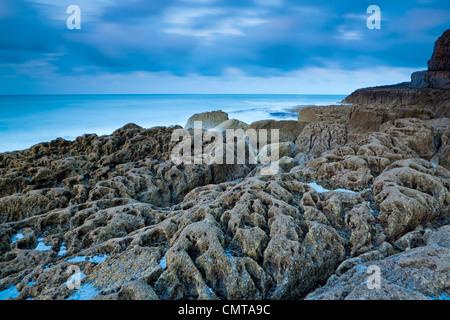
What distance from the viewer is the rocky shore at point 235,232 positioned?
11.9 feet

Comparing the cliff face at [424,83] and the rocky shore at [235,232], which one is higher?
the cliff face at [424,83]

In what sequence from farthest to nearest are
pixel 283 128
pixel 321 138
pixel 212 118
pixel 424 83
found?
pixel 424 83 → pixel 212 118 → pixel 283 128 → pixel 321 138

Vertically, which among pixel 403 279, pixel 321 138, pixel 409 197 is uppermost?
pixel 321 138

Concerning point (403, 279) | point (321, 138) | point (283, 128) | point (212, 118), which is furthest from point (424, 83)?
point (403, 279)

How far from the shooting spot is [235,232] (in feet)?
15.0

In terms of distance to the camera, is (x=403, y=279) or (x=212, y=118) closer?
(x=403, y=279)

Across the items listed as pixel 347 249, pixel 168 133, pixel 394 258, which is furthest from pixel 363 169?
pixel 168 133

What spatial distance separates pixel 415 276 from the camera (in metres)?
3.17

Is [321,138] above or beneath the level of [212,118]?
beneath

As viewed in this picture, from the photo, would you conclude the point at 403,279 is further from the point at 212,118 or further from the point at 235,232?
the point at 212,118

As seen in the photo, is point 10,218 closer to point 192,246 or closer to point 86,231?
point 86,231

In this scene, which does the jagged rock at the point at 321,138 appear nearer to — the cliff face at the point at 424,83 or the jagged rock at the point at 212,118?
the jagged rock at the point at 212,118

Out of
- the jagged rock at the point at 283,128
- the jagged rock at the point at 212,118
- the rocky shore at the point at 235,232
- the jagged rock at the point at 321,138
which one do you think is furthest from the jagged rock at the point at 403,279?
the jagged rock at the point at 212,118

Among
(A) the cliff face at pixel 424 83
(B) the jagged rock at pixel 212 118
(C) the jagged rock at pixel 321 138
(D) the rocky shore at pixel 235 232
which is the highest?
(A) the cliff face at pixel 424 83
